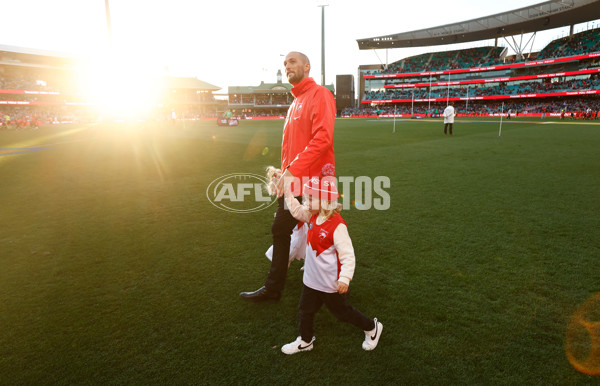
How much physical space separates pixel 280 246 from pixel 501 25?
250 ft

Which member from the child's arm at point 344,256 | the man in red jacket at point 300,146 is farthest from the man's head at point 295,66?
the child's arm at point 344,256

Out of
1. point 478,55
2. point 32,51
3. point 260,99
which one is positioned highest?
point 32,51

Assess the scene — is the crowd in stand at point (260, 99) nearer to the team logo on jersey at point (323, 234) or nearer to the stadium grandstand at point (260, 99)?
the stadium grandstand at point (260, 99)

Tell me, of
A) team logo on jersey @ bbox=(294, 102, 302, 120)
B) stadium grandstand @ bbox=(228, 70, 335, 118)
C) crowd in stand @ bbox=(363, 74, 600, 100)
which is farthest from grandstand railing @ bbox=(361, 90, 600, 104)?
team logo on jersey @ bbox=(294, 102, 302, 120)

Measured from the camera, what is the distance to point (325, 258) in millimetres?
2389

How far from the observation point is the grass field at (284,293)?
2.34m

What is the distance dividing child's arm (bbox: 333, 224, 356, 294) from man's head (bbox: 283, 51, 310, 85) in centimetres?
136

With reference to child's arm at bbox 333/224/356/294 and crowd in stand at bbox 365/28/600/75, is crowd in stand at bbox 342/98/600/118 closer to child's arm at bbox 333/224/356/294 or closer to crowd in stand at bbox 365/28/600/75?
crowd in stand at bbox 365/28/600/75

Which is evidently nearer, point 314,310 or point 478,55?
point 314,310

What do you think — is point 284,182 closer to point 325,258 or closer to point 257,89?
point 325,258

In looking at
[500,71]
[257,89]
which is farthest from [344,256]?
[257,89]

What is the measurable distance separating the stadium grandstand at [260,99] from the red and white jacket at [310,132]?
9425cm

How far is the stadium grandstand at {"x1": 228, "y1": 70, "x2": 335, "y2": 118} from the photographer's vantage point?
95.5 metres

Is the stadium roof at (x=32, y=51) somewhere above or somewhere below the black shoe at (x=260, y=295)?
above
